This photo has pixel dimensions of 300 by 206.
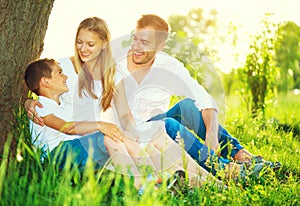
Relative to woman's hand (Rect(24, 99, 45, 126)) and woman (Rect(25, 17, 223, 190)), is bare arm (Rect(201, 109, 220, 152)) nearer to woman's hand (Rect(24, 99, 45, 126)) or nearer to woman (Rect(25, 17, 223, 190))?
woman (Rect(25, 17, 223, 190))

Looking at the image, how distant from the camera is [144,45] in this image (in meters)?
3.98

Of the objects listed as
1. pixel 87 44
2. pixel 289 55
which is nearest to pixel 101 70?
pixel 87 44

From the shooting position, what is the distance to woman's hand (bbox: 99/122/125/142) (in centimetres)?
329

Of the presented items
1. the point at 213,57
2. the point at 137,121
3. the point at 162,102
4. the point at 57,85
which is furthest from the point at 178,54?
the point at 57,85

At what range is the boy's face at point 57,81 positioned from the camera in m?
3.54

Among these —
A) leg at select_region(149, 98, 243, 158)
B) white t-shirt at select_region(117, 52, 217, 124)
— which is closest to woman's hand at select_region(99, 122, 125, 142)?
white t-shirt at select_region(117, 52, 217, 124)

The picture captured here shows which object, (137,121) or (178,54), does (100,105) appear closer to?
(137,121)

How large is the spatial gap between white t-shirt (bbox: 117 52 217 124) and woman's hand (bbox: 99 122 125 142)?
63 cm

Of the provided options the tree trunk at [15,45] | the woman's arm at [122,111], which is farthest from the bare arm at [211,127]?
the tree trunk at [15,45]

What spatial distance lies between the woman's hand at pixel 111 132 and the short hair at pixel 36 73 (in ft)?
1.62

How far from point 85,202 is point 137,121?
1435 mm

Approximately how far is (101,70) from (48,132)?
575 millimetres

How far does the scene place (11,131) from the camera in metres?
3.58

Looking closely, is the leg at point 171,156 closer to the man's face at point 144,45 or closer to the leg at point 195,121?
the leg at point 195,121
